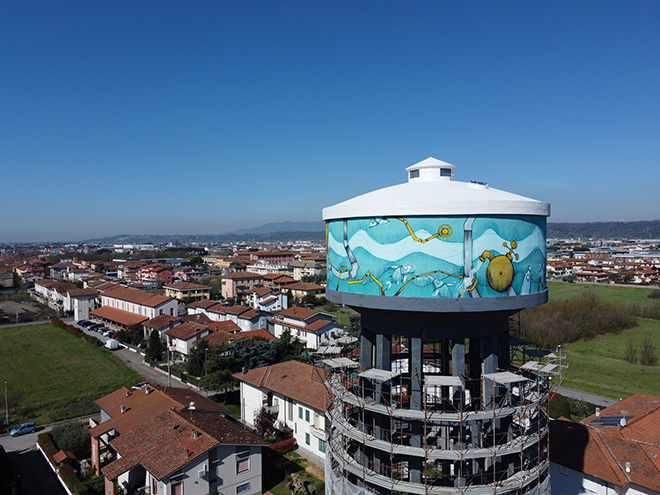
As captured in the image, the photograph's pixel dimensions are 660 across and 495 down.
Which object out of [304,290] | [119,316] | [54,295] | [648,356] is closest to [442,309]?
[648,356]

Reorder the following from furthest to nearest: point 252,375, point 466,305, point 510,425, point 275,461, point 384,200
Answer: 1. point 252,375
2. point 275,461
3. point 510,425
4. point 384,200
5. point 466,305

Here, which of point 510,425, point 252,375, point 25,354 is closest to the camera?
point 510,425

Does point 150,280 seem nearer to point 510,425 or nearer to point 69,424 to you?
point 69,424

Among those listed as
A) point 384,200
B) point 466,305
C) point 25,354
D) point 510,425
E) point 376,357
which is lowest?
point 25,354

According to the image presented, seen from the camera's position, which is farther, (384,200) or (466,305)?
(384,200)

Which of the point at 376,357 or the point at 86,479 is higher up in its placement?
the point at 376,357

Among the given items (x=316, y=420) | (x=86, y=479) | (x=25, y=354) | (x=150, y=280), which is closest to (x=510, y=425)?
(x=316, y=420)

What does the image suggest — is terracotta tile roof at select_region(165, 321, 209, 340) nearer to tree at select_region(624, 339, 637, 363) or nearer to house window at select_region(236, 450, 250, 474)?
house window at select_region(236, 450, 250, 474)
